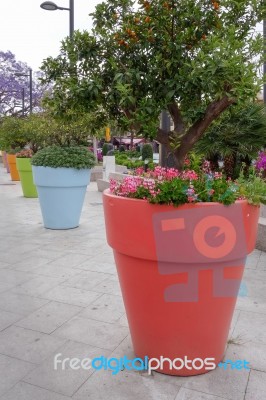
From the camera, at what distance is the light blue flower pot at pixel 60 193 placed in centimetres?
603

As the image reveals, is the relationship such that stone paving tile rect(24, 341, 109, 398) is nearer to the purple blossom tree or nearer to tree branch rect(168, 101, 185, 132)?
tree branch rect(168, 101, 185, 132)

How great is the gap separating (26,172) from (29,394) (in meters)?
8.12

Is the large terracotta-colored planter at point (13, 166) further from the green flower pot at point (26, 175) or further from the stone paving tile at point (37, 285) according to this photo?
the stone paving tile at point (37, 285)

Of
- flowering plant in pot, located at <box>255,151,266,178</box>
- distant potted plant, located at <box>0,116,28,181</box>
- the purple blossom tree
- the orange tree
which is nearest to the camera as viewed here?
the orange tree

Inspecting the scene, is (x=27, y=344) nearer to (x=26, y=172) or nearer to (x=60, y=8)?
(x=26, y=172)

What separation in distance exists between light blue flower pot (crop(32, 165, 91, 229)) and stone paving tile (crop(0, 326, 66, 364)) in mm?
3390

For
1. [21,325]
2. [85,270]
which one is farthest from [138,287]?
[85,270]

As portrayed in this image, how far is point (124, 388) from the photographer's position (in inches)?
86.5

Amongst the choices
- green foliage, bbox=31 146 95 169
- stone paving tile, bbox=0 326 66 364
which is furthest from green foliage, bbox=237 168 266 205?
green foliage, bbox=31 146 95 169

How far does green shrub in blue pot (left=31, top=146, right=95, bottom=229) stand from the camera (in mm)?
5992

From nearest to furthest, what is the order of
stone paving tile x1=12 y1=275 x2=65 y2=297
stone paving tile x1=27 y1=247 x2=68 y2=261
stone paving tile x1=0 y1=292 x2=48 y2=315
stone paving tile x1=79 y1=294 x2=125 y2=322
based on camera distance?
stone paving tile x1=79 y1=294 x2=125 y2=322, stone paving tile x1=0 y1=292 x2=48 y2=315, stone paving tile x1=12 y1=275 x2=65 y2=297, stone paving tile x1=27 y1=247 x2=68 y2=261

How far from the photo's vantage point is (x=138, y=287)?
226cm

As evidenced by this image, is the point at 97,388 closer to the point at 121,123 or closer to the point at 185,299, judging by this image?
the point at 185,299

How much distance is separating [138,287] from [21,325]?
1250 millimetres
